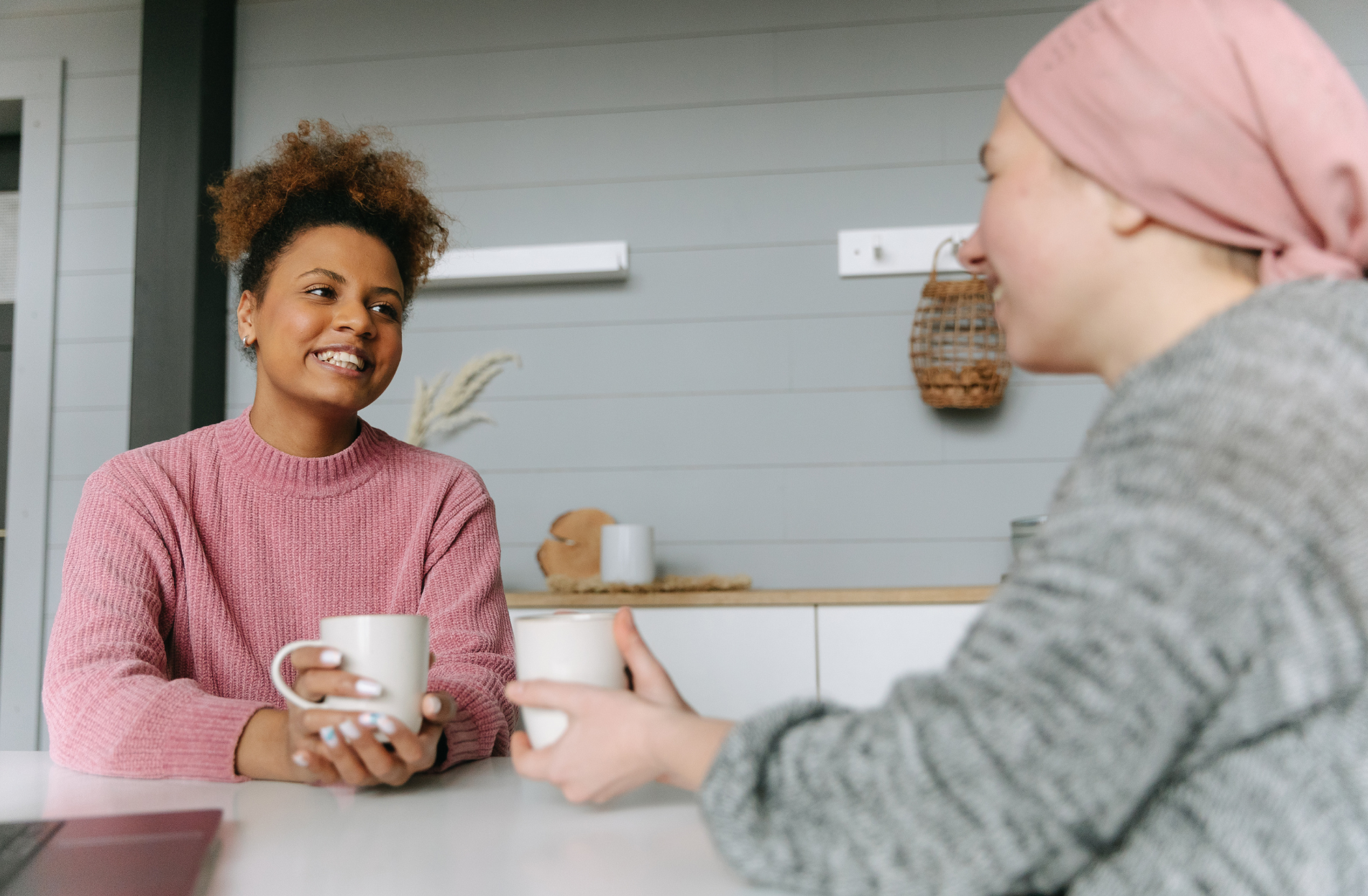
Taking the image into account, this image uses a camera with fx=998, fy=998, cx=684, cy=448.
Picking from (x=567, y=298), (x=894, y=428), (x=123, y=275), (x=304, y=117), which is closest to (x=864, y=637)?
(x=894, y=428)

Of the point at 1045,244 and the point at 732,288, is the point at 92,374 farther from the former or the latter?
the point at 1045,244

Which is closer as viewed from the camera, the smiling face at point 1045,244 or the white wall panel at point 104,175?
the smiling face at point 1045,244

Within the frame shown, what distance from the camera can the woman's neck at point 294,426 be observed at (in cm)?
132

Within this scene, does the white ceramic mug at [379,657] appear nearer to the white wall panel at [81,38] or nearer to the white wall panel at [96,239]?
the white wall panel at [96,239]

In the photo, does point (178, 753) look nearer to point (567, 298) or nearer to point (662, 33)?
point (567, 298)

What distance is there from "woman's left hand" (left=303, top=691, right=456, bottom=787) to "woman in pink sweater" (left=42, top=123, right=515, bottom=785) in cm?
13

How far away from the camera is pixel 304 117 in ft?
8.64

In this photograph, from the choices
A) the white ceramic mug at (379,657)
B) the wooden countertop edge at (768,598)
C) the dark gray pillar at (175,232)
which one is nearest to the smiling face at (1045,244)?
the white ceramic mug at (379,657)

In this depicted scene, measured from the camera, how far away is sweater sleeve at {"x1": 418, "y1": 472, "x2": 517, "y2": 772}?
3.07 ft

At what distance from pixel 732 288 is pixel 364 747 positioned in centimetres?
187

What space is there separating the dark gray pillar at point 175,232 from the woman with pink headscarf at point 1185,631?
7.72ft

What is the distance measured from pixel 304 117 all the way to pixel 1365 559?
8.88ft

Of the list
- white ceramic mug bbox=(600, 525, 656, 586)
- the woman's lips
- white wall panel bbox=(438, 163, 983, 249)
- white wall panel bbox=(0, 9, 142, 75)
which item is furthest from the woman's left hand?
white wall panel bbox=(0, 9, 142, 75)

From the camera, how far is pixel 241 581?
123 centimetres
